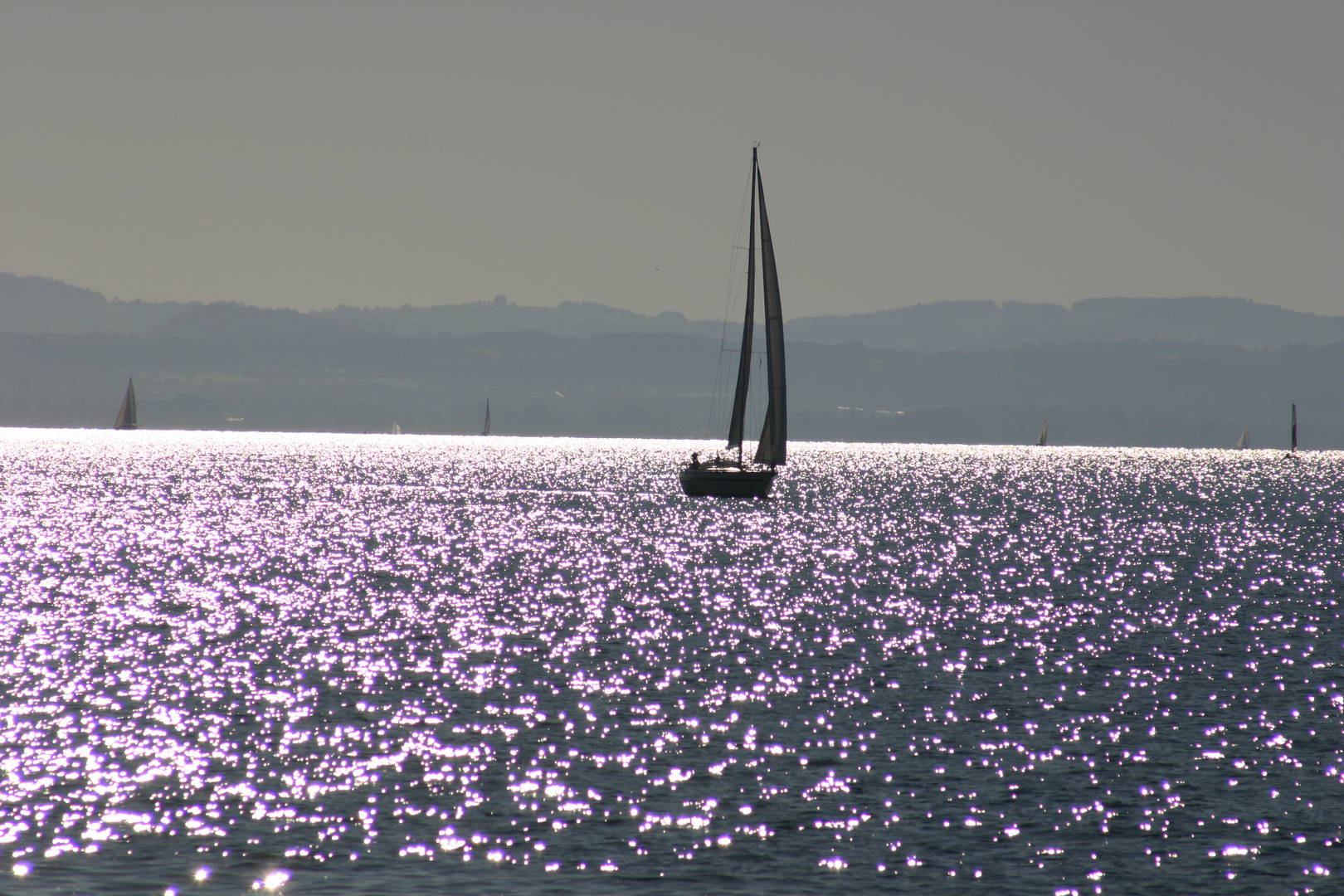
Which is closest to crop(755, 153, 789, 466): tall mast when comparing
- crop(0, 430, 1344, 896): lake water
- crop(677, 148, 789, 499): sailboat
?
crop(677, 148, 789, 499): sailboat

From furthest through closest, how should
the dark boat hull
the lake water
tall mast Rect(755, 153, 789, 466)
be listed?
the dark boat hull < tall mast Rect(755, 153, 789, 466) < the lake water

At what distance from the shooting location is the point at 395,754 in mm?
27469

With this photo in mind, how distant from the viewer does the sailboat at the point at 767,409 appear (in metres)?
94.8

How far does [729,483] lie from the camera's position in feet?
344

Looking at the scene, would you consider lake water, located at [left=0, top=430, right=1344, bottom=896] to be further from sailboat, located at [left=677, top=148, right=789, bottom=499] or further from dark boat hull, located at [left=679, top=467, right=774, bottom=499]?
dark boat hull, located at [left=679, top=467, right=774, bottom=499]

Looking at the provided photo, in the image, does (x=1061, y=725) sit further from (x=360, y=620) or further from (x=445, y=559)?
(x=445, y=559)

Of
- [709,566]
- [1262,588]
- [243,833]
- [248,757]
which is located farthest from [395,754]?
[1262,588]

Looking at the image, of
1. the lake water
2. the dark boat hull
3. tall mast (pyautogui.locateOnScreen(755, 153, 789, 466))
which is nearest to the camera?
the lake water

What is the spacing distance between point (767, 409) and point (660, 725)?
216 feet

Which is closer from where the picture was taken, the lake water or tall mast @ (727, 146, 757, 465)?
the lake water

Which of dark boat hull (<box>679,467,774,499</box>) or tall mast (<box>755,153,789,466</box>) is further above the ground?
tall mast (<box>755,153,789,466</box>)

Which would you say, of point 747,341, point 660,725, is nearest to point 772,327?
point 747,341

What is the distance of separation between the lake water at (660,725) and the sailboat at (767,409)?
24.0 m

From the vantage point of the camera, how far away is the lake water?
2111cm
